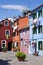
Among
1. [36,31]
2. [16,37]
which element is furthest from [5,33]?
[36,31]

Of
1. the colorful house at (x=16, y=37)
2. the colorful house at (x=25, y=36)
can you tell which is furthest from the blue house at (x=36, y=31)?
the colorful house at (x=16, y=37)

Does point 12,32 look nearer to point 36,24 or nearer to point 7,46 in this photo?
point 7,46

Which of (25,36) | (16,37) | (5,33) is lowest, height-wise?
(25,36)

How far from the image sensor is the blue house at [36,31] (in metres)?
42.8

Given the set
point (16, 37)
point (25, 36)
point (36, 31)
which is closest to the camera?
point (36, 31)

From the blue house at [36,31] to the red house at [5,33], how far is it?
61.0ft

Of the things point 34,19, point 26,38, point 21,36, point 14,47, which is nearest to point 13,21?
point 14,47

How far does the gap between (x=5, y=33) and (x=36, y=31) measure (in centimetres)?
2219

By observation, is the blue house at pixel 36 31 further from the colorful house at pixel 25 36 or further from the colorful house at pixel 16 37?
the colorful house at pixel 16 37

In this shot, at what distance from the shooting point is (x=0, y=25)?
65438 millimetres

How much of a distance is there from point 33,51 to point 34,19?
5.53 meters

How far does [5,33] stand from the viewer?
66.0m

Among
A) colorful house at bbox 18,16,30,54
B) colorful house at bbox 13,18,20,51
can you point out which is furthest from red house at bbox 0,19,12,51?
colorful house at bbox 18,16,30,54

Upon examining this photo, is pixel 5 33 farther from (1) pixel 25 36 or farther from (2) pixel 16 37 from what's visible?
(1) pixel 25 36
